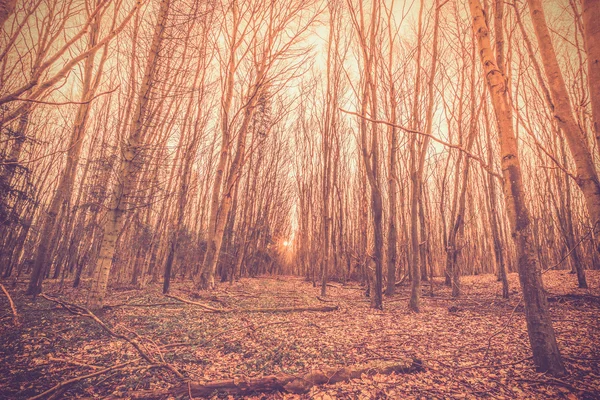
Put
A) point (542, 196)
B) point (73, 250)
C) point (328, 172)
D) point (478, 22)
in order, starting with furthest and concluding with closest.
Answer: point (73, 250)
point (542, 196)
point (328, 172)
point (478, 22)

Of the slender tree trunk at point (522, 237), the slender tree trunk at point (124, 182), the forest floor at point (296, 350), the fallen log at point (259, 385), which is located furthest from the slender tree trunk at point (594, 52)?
the slender tree trunk at point (124, 182)

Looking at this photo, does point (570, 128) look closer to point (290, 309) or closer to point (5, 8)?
point (5, 8)

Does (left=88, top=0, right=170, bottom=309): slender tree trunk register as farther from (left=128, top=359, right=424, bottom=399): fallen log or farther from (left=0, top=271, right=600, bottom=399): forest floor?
(left=128, top=359, right=424, bottom=399): fallen log

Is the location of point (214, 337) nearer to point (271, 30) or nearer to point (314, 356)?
point (314, 356)

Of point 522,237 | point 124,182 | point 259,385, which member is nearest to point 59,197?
point 124,182

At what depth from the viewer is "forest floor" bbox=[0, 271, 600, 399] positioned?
2051 millimetres

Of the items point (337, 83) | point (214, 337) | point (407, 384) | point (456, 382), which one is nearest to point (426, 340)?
point (456, 382)

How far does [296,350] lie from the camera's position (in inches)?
116

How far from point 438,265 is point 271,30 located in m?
17.5

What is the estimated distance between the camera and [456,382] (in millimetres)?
2148

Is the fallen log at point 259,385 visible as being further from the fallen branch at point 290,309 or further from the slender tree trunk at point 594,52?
the slender tree trunk at point 594,52

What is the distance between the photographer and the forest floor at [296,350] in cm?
205

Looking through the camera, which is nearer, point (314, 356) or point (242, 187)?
point (314, 356)

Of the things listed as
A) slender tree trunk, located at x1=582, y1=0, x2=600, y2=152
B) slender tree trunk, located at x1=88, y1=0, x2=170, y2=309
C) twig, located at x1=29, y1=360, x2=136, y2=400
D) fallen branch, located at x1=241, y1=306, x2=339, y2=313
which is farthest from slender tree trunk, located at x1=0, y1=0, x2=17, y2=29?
fallen branch, located at x1=241, y1=306, x2=339, y2=313
